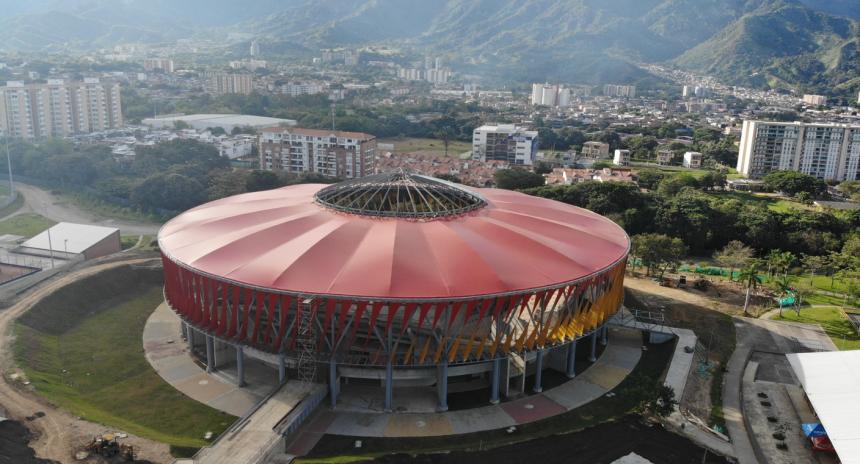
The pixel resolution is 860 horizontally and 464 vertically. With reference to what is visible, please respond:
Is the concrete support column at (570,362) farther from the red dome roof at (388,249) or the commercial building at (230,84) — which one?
the commercial building at (230,84)

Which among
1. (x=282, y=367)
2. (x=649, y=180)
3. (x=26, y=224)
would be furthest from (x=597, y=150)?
(x=282, y=367)

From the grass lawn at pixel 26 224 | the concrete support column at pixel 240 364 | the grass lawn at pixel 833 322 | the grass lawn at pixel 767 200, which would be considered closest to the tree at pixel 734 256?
the grass lawn at pixel 833 322

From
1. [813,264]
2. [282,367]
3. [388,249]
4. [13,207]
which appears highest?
[388,249]

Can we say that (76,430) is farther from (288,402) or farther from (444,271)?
(444,271)

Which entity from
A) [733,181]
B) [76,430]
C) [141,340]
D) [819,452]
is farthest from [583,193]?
[76,430]

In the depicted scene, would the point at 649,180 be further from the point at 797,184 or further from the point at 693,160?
the point at 693,160

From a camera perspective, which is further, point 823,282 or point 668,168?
point 668,168

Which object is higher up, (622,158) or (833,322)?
(622,158)
